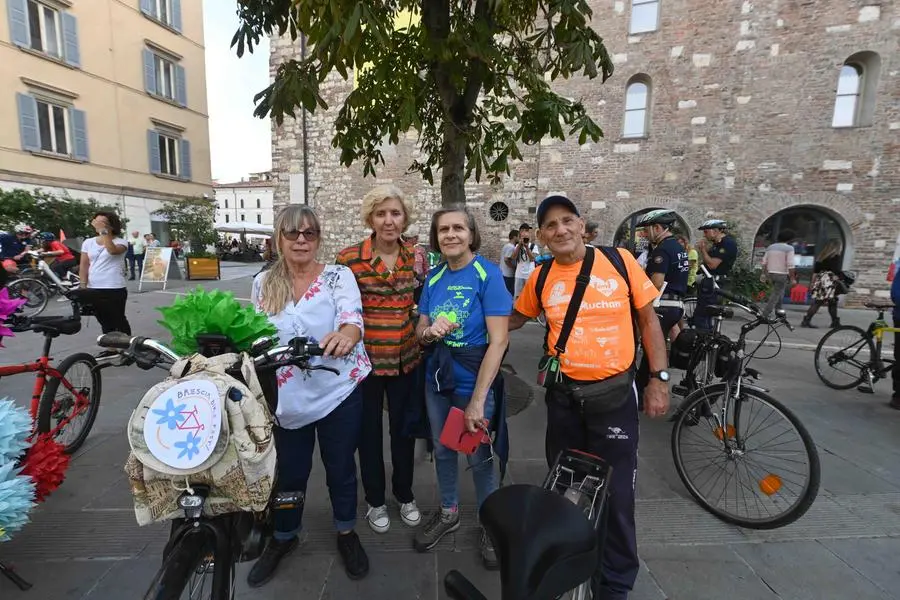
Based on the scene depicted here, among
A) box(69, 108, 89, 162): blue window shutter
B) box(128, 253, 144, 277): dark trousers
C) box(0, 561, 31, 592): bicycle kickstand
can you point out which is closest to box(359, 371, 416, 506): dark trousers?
box(0, 561, 31, 592): bicycle kickstand

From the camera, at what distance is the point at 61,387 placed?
3.29 metres

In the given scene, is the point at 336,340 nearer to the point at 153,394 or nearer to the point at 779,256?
the point at 153,394

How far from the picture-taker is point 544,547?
3.59 ft

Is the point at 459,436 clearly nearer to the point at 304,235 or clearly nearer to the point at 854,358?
the point at 304,235

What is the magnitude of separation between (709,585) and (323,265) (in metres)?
2.65

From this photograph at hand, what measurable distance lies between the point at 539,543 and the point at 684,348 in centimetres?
353

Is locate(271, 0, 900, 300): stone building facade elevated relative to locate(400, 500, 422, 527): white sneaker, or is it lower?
elevated

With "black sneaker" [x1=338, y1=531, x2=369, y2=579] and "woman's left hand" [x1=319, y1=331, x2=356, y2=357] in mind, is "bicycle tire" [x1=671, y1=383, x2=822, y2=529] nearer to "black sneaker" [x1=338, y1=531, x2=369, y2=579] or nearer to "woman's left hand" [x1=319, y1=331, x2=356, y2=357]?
"black sneaker" [x1=338, y1=531, x2=369, y2=579]

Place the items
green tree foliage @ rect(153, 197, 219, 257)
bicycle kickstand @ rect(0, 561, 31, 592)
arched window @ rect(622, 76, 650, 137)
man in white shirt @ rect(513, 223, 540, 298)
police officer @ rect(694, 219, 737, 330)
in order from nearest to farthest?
bicycle kickstand @ rect(0, 561, 31, 592)
police officer @ rect(694, 219, 737, 330)
man in white shirt @ rect(513, 223, 540, 298)
arched window @ rect(622, 76, 650, 137)
green tree foliage @ rect(153, 197, 219, 257)

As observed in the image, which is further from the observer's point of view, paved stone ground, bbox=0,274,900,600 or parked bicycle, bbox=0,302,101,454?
parked bicycle, bbox=0,302,101,454

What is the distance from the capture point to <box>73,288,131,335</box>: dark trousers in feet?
14.7

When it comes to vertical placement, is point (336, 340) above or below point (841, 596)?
above

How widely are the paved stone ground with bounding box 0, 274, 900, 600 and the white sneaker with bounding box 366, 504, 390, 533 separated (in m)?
0.05

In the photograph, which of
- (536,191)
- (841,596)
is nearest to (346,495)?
(841,596)
